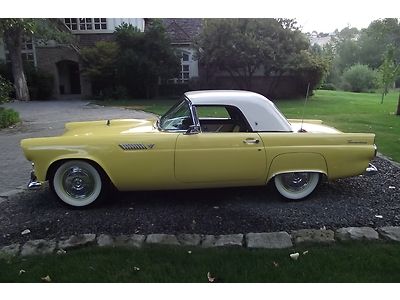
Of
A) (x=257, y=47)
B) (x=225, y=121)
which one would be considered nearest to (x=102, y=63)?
(x=257, y=47)

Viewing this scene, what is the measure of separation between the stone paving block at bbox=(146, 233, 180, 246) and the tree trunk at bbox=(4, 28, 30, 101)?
18.1 meters

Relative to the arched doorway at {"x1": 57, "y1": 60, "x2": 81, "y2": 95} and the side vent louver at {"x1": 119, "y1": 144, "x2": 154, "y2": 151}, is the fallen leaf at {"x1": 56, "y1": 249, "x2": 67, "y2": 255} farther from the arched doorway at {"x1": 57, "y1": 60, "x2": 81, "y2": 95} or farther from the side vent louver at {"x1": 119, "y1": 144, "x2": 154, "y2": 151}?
the arched doorway at {"x1": 57, "y1": 60, "x2": 81, "y2": 95}

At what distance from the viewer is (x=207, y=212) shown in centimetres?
381

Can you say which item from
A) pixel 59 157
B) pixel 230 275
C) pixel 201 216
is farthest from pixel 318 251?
pixel 59 157

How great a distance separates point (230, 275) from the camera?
2.63 metres

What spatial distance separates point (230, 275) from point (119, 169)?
175cm

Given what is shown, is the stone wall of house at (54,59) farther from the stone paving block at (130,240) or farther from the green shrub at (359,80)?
the green shrub at (359,80)

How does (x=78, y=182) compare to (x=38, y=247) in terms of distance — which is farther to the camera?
(x=78, y=182)

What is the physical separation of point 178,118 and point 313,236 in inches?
78.5

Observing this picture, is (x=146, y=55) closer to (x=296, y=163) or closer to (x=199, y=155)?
(x=199, y=155)

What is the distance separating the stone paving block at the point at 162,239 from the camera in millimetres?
3143

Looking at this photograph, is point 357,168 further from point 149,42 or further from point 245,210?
point 149,42

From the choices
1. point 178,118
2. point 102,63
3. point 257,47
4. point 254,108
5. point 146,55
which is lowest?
point 178,118

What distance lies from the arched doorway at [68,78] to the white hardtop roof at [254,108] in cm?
2305
